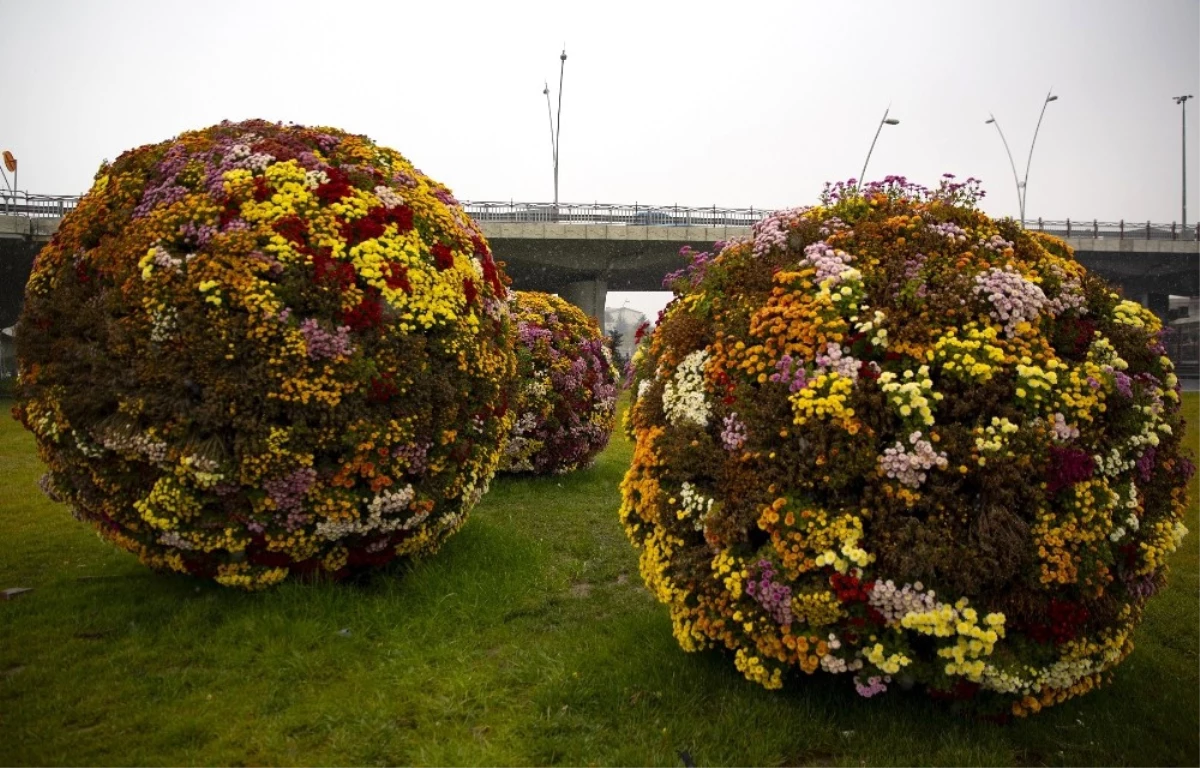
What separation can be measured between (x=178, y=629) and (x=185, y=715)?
52.1 inches

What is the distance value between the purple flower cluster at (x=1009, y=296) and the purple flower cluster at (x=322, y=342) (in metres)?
4.10

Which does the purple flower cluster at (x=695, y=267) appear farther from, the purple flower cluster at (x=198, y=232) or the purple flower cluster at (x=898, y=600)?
the purple flower cluster at (x=198, y=232)

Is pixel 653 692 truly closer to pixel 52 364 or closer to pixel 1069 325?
pixel 1069 325

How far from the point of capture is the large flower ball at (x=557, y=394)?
36.9 ft

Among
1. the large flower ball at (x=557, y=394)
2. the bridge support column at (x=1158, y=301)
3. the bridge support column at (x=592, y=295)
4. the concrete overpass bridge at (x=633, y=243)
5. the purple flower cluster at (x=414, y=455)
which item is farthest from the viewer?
the bridge support column at (x=1158, y=301)

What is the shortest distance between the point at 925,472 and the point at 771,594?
3.29 feet

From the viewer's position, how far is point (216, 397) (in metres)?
5.46

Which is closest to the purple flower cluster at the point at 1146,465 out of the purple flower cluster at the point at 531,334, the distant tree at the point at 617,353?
the purple flower cluster at the point at 531,334

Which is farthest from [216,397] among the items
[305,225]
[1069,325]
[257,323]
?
[1069,325]

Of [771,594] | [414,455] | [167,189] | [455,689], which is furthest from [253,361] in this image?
[771,594]

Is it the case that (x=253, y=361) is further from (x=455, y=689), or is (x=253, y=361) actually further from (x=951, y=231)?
(x=951, y=231)

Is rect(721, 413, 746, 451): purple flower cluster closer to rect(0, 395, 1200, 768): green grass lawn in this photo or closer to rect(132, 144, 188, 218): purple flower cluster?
rect(0, 395, 1200, 768): green grass lawn

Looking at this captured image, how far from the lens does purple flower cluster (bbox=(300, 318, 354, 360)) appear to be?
5.53 metres

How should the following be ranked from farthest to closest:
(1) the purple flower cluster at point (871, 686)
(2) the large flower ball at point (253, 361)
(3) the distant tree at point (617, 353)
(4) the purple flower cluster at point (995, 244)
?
(3) the distant tree at point (617, 353) → (2) the large flower ball at point (253, 361) → (4) the purple flower cluster at point (995, 244) → (1) the purple flower cluster at point (871, 686)
